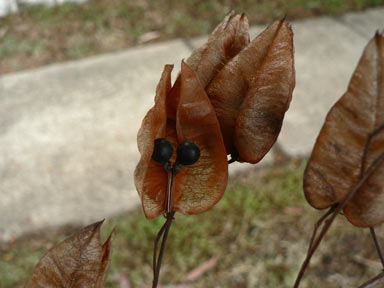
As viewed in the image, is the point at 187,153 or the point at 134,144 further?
the point at 134,144

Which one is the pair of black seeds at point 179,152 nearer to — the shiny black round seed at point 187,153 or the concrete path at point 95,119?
the shiny black round seed at point 187,153

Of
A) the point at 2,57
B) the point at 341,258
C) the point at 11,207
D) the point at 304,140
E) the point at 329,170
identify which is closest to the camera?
the point at 329,170

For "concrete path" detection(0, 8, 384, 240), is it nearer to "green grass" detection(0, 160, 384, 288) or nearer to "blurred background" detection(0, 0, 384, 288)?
"blurred background" detection(0, 0, 384, 288)

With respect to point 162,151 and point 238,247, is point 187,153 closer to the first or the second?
point 162,151

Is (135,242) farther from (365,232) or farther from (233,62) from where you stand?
(233,62)

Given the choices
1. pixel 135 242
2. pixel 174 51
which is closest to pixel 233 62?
pixel 135 242

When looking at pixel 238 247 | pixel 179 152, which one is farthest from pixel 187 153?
pixel 238 247

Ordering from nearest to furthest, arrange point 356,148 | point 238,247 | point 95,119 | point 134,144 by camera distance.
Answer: point 356,148
point 238,247
point 134,144
point 95,119
